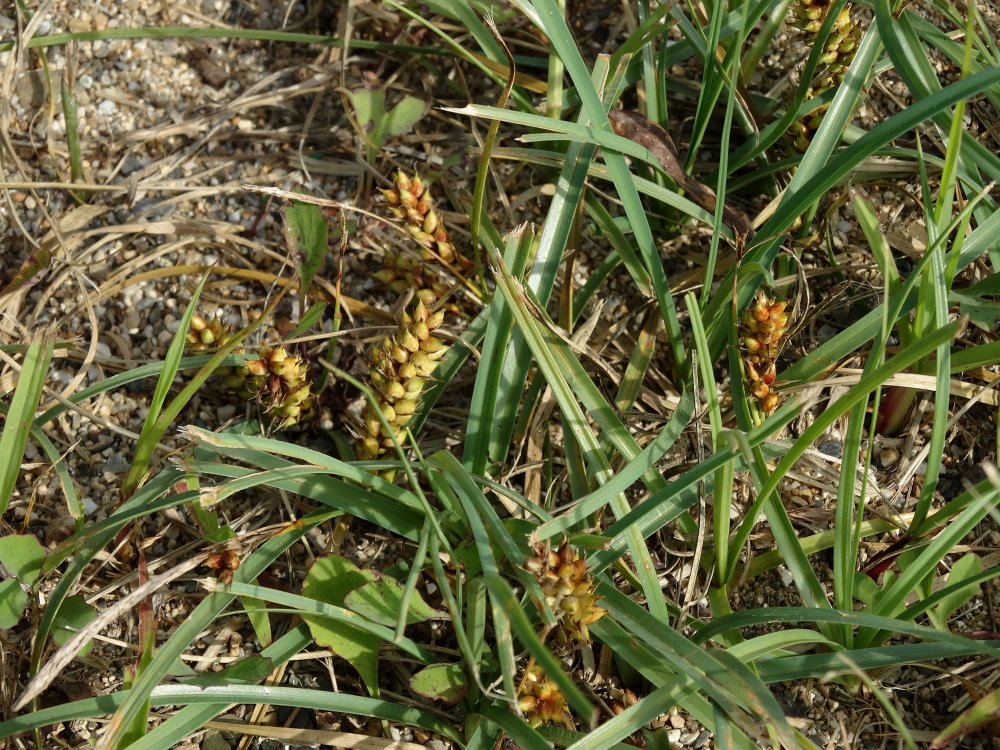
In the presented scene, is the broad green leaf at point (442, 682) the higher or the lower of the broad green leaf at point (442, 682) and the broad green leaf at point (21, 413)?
the lower

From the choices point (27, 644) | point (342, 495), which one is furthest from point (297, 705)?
point (27, 644)

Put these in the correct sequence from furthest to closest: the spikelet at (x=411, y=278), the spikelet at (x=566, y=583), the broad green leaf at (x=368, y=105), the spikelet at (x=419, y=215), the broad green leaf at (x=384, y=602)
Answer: the broad green leaf at (x=368, y=105), the spikelet at (x=411, y=278), the spikelet at (x=419, y=215), the broad green leaf at (x=384, y=602), the spikelet at (x=566, y=583)

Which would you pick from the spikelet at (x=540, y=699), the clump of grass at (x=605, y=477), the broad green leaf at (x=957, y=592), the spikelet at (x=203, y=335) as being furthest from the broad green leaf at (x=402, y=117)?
the broad green leaf at (x=957, y=592)

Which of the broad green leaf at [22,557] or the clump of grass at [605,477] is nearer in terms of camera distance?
the clump of grass at [605,477]

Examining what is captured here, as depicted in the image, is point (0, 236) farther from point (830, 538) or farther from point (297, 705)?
point (830, 538)

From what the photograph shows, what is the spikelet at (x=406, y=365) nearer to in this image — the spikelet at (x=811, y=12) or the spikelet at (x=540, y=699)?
the spikelet at (x=540, y=699)

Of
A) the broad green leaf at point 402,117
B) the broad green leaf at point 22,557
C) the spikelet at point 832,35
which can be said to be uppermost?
the spikelet at point 832,35
